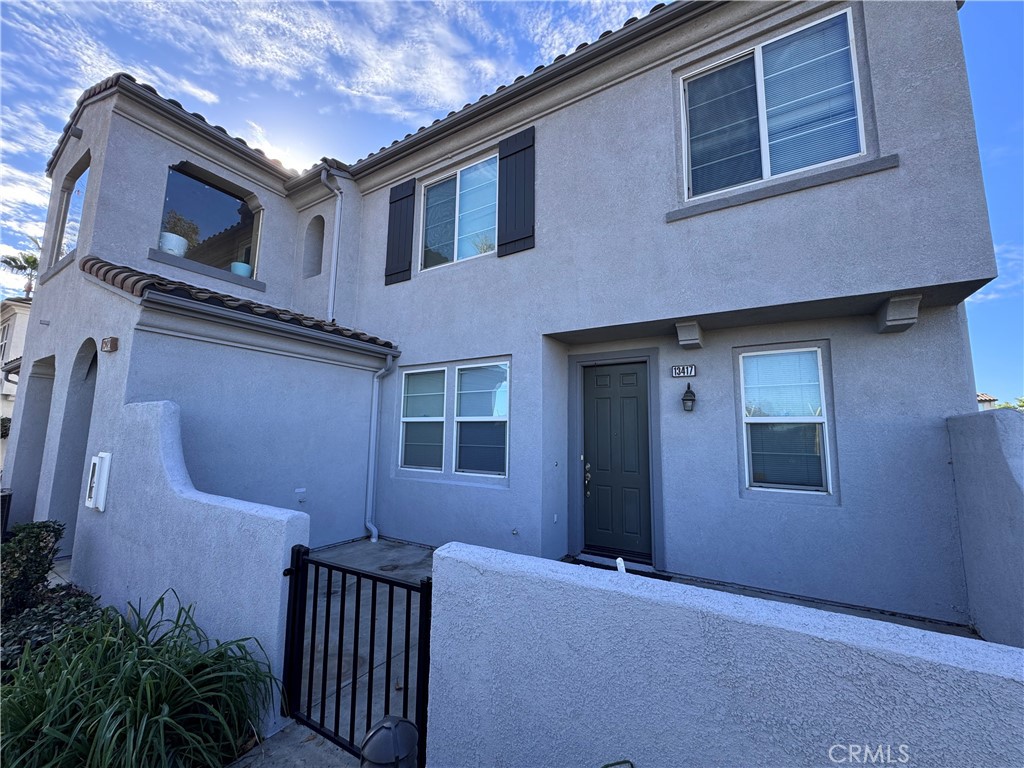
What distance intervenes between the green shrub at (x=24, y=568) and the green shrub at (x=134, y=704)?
1678 mm

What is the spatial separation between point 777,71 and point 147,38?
26.2 feet

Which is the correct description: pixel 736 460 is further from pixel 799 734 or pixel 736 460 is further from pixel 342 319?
pixel 342 319

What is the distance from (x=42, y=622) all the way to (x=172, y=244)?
5962mm

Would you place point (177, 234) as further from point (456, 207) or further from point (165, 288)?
point (456, 207)

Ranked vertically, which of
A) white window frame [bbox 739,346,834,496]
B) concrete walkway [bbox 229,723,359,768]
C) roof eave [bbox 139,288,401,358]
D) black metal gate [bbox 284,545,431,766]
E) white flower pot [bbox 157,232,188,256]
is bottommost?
concrete walkway [bbox 229,723,359,768]

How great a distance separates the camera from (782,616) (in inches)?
60.6

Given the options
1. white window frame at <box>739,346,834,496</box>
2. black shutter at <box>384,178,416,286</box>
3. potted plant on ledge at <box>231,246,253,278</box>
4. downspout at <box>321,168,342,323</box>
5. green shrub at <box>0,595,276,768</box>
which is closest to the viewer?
green shrub at <box>0,595,276,768</box>

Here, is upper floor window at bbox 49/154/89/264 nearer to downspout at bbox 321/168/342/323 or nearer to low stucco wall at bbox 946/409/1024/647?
downspout at bbox 321/168/342/323

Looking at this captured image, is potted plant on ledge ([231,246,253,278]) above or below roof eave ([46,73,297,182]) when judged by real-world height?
below

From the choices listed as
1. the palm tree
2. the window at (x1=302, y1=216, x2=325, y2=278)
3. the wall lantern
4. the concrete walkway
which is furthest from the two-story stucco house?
the palm tree

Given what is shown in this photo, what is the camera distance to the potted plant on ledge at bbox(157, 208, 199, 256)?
23.0 feet

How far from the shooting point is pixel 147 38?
18.5 ft

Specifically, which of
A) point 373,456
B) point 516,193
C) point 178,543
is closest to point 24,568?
point 178,543

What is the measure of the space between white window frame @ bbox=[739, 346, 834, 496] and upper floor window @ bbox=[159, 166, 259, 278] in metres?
8.70
